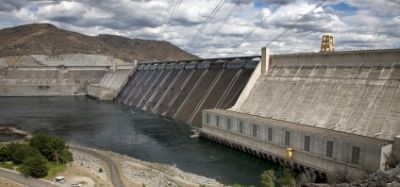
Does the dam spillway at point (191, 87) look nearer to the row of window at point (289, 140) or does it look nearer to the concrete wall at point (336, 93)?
the concrete wall at point (336, 93)

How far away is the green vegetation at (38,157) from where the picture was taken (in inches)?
1131

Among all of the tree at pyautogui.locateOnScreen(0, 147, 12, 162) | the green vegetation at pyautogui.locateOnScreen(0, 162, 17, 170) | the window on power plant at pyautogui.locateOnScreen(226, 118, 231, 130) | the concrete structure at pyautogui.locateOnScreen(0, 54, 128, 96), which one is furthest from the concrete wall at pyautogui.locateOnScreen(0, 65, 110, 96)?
the green vegetation at pyautogui.locateOnScreen(0, 162, 17, 170)

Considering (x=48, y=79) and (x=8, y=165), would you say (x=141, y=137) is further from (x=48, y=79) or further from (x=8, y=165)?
(x=48, y=79)

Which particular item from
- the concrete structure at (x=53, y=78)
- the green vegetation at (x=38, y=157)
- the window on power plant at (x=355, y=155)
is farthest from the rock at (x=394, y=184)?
the concrete structure at (x=53, y=78)

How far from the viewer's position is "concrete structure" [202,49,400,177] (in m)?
30.8

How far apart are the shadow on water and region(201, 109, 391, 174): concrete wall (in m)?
1.63

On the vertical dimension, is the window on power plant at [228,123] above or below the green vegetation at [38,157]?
above

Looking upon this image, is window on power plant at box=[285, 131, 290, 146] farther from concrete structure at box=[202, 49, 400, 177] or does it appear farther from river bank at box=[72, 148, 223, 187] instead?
river bank at box=[72, 148, 223, 187]

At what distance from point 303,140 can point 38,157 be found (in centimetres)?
2133

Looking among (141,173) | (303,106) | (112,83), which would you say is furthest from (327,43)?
(112,83)

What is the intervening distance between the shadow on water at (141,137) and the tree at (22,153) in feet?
38.0

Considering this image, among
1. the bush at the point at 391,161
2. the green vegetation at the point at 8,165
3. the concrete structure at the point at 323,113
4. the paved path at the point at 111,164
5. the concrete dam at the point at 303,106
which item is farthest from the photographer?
the concrete dam at the point at 303,106

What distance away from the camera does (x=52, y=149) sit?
110 ft

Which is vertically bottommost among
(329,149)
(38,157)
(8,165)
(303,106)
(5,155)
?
(8,165)
